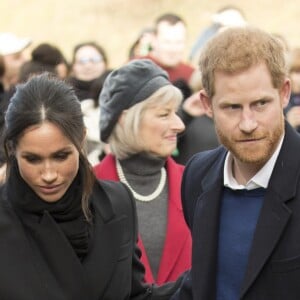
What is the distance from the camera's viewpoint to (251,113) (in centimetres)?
285

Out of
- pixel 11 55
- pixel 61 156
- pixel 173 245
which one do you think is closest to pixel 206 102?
pixel 61 156

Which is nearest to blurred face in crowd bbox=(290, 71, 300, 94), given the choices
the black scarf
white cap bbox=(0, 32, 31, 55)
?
white cap bbox=(0, 32, 31, 55)

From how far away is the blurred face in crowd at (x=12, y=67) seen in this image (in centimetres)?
815

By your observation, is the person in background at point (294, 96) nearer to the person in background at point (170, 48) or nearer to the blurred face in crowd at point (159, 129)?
the person in background at point (170, 48)

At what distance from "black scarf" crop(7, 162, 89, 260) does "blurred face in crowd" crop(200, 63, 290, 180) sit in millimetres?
752

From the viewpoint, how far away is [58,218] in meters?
3.38

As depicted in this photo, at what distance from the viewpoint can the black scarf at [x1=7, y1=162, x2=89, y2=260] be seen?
3367 millimetres

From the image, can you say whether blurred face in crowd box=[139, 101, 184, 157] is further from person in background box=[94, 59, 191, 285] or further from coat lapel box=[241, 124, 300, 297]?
→ coat lapel box=[241, 124, 300, 297]

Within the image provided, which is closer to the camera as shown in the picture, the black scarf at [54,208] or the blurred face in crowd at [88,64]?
the black scarf at [54,208]

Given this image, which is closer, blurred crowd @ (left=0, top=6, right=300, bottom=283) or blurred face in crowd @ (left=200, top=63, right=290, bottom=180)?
blurred face in crowd @ (left=200, top=63, right=290, bottom=180)

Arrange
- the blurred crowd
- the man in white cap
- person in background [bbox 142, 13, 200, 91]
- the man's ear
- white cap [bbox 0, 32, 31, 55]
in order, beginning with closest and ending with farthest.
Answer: the man's ear < the blurred crowd < person in background [bbox 142, 13, 200, 91] < the man in white cap < white cap [bbox 0, 32, 31, 55]

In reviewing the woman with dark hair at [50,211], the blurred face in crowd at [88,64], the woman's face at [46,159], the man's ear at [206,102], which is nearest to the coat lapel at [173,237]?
the woman with dark hair at [50,211]

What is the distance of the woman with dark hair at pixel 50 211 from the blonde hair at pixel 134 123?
103 centimetres

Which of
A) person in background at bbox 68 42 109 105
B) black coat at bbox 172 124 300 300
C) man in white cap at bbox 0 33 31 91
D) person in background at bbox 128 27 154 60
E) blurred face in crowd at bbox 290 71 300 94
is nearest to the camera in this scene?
black coat at bbox 172 124 300 300
